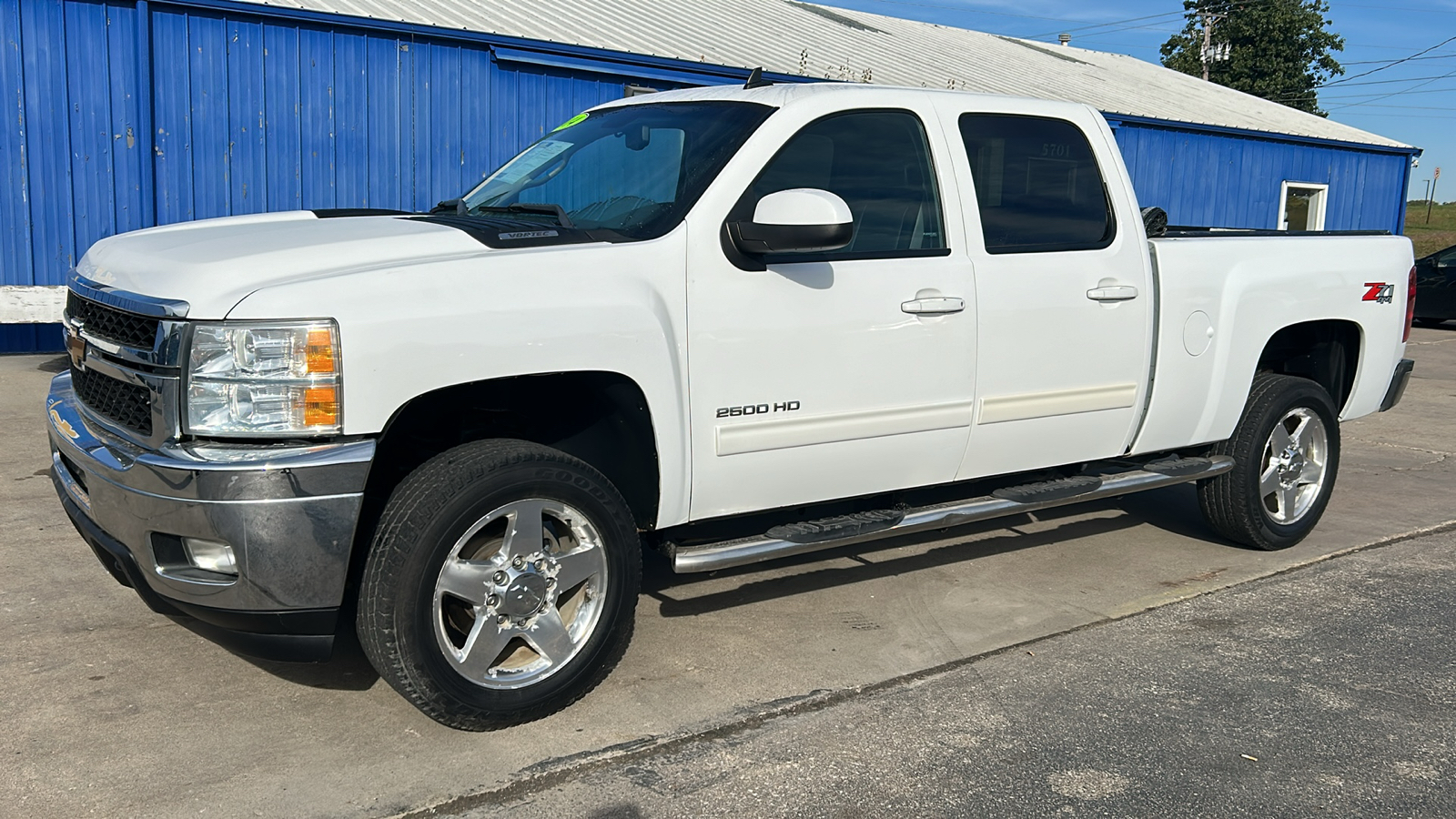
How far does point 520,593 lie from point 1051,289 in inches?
96.1

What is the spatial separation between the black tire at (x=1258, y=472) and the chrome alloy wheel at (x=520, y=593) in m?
3.42

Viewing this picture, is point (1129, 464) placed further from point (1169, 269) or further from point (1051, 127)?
point (1051, 127)

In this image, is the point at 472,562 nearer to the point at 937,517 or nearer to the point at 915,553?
the point at 937,517

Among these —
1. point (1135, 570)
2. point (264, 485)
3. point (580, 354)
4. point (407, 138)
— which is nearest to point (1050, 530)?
point (1135, 570)

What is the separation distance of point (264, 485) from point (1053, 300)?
3043 mm

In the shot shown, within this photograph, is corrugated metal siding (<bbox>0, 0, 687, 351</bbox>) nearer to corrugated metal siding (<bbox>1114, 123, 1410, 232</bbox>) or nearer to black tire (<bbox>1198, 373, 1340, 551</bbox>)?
black tire (<bbox>1198, 373, 1340, 551</bbox>)

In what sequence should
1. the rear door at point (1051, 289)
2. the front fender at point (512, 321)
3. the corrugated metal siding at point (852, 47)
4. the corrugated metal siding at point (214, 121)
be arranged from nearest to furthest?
the front fender at point (512, 321), the rear door at point (1051, 289), the corrugated metal siding at point (214, 121), the corrugated metal siding at point (852, 47)

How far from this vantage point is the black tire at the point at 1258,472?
5.72 meters

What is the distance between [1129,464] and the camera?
5418 mm

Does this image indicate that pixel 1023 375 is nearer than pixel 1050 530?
Yes

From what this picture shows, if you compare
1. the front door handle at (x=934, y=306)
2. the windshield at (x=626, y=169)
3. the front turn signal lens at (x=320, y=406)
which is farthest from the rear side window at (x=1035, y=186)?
the front turn signal lens at (x=320, y=406)

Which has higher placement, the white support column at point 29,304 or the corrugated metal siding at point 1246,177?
the corrugated metal siding at point 1246,177

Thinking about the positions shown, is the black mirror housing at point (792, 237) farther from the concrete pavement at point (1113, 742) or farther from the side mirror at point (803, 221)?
the concrete pavement at point (1113, 742)

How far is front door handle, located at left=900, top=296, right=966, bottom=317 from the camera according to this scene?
4.33 metres
